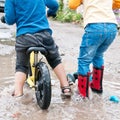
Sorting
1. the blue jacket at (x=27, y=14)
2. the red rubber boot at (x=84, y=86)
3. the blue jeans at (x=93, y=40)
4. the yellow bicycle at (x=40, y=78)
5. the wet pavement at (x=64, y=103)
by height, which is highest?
the blue jacket at (x=27, y=14)

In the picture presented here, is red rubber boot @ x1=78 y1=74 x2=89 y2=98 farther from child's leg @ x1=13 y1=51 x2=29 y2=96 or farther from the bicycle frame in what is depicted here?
child's leg @ x1=13 y1=51 x2=29 y2=96

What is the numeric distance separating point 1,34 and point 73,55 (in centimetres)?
339

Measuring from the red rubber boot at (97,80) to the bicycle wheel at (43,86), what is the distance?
3.16 ft

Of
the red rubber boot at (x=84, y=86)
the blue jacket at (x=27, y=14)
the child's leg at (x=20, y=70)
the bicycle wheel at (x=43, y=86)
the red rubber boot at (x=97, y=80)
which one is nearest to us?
the bicycle wheel at (x=43, y=86)

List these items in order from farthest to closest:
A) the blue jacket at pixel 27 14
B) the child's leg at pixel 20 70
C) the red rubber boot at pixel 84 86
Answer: the red rubber boot at pixel 84 86, the child's leg at pixel 20 70, the blue jacket at pixel 27 14

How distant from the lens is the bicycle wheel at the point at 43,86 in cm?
512

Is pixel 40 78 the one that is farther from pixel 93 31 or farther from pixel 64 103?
pixel 93 31

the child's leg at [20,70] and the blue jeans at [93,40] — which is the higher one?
the blue jeans at [93,40]

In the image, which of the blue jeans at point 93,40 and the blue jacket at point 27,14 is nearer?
the blue jacket at point 27,14

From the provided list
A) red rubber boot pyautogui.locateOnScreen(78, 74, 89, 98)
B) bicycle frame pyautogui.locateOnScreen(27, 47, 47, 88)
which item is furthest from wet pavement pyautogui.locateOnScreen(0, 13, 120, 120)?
bicycle frame pyautogui.locateOnScreen(27, 47, 47, 88)

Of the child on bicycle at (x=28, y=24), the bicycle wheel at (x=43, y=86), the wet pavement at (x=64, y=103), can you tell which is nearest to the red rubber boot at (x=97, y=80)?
the wet pavement at (x=64, y=103)

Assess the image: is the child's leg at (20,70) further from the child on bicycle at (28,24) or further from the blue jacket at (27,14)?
the blue jacket at (27,14)

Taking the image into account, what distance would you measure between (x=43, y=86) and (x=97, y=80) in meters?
1.15

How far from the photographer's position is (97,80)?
19.9 feet
